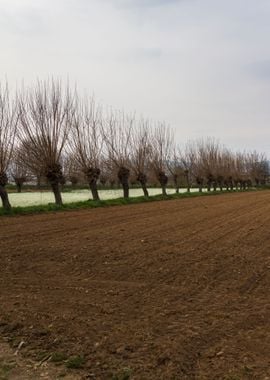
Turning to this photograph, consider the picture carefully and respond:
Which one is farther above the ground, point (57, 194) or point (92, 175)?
point (92, 175)

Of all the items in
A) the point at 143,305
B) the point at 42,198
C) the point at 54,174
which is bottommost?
the point at 143,305

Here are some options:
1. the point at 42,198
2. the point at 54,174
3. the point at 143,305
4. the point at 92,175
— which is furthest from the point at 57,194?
the point at 143,305

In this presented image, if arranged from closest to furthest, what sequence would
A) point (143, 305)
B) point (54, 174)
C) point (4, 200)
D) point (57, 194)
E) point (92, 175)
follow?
point (143, 305)
point (4, 200)
point (57, 194)
point (54, 174)
point (92, 175)

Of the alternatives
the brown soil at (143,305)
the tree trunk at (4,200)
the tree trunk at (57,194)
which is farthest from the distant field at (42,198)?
the brown soil at (143,305)

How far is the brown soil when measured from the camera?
4145 mm

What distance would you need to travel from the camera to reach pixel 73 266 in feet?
27.5

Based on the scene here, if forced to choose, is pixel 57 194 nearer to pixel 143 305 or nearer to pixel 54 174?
pixel 54 174

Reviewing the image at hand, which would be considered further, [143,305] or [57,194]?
[57,194]

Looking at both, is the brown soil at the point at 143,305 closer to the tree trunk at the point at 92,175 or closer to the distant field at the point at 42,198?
the distant field at the point at 42,198

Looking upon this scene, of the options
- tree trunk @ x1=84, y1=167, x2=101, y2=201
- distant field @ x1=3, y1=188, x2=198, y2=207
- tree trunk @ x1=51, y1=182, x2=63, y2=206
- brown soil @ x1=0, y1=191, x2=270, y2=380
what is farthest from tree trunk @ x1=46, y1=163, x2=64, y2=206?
brown soil @ x1=0, y1=191, x2=270, y2=380

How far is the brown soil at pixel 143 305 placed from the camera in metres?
4.14

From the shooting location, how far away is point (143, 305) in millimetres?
5840

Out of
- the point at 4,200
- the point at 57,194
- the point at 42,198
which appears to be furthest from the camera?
the point at 42,198

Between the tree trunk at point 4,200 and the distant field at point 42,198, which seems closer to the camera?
the tree trunk at point 4,200
